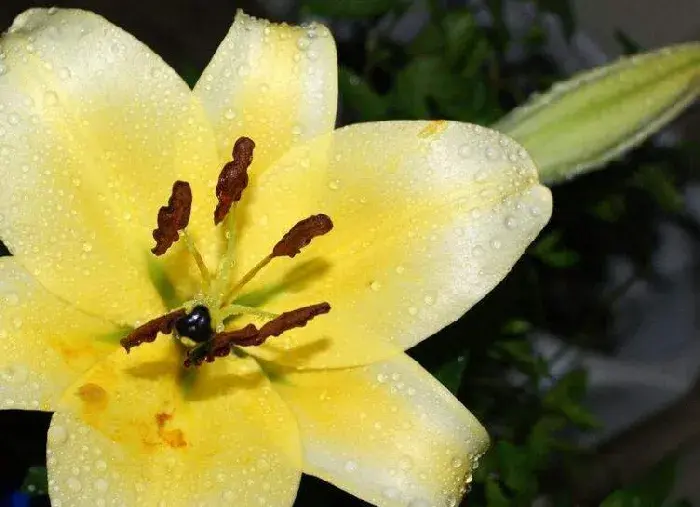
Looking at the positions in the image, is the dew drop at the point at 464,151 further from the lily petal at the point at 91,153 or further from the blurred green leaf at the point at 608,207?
the blurred green leaf at the point at 608,207

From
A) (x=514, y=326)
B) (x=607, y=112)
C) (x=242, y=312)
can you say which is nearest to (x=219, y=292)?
(x=242, y=312)

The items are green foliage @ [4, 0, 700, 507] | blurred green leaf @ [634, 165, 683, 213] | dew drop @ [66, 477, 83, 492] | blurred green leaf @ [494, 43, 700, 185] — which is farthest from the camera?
blurred green leaf @ [634, 165, 683, 213]

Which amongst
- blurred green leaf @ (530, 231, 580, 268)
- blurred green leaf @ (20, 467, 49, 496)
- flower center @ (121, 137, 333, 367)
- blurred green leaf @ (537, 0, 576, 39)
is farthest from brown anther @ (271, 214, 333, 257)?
blurred green leaf @ (537, 0, 576, 39)

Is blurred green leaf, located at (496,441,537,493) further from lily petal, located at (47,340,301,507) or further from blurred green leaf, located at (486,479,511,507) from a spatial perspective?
lily petal, located at (47,340,301,507)

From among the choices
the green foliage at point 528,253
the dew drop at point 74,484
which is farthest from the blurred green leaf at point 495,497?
the dew drop at point 74,484

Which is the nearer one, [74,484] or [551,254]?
[74,484]

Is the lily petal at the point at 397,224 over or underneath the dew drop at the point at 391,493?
over

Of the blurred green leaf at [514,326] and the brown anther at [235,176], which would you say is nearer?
the brown anther at [235,176]

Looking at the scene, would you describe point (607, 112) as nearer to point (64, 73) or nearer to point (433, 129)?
point (433, 129)
